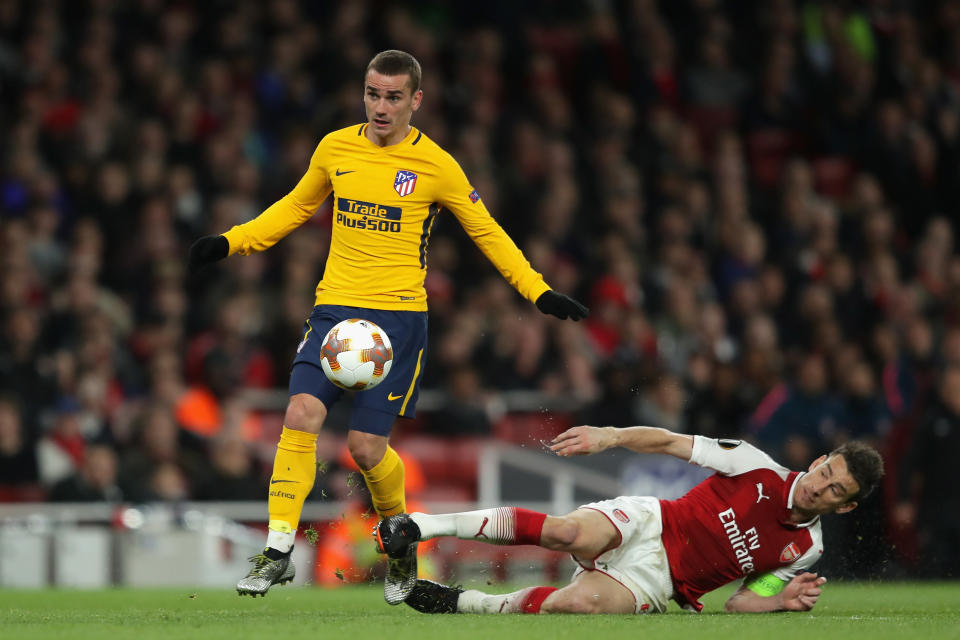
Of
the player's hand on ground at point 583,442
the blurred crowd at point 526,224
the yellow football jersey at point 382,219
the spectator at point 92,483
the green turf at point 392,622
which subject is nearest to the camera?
the green turf at point 392,622

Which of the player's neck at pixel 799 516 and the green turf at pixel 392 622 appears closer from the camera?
the green turf at pixel 392 622

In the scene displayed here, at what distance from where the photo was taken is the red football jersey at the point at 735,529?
679 centimetres

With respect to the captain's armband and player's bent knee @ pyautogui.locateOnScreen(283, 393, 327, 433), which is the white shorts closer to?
the captain's armband

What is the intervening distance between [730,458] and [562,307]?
1.02 meters

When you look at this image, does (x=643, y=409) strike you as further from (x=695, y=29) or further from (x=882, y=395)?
(x=695, y=29)

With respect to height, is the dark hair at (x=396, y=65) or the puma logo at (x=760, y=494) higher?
the dark hair at (x=396, y=65)

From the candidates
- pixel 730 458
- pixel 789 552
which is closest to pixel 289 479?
pixel 730 458

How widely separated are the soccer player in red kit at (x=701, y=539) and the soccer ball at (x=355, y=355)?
75 centimetres

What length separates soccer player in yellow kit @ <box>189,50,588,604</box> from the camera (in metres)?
6.60

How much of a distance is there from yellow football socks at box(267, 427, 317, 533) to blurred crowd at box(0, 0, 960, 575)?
393 centimetres

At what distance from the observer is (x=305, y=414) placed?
21.5 feet

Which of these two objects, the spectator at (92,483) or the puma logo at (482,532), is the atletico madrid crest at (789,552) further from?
the spectator at (92,483)

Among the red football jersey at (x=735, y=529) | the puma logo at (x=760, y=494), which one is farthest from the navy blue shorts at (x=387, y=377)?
the puma logo at (x=760, y=494)

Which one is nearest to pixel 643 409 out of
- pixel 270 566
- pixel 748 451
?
pixel 748 451
